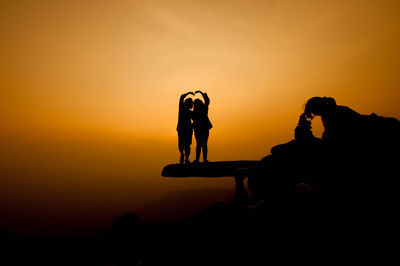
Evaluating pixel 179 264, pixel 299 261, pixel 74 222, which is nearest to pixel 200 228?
pixel 179 264

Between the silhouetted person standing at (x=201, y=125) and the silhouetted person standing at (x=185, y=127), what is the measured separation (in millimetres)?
269

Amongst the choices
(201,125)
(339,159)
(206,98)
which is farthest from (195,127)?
(339,159)

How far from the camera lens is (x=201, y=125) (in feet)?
27.6

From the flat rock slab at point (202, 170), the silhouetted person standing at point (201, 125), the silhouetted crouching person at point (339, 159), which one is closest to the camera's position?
the silhouetted crouching person at point (339, 159)

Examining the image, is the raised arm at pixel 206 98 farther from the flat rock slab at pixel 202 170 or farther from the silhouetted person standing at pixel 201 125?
the flat rock slab at pixel 202 170

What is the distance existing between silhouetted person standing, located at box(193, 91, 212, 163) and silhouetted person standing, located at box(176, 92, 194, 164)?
27 cm

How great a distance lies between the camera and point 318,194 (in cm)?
351

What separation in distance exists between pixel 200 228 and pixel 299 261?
289 centimetres

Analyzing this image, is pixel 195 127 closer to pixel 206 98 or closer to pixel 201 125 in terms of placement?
pixel 201 125

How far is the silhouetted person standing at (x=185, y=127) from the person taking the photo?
8.20 metres

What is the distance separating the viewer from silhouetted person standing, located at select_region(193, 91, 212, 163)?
8.40 m

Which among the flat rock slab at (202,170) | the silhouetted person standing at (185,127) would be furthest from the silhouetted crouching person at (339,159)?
the silhouetted person standing at (185,127)

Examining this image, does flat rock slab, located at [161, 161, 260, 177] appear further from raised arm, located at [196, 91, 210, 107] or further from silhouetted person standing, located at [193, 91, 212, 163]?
raised arm, located at [196, 91, 210, 107]

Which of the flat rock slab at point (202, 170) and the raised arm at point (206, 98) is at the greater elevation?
the raised arm at point (206, 98)
